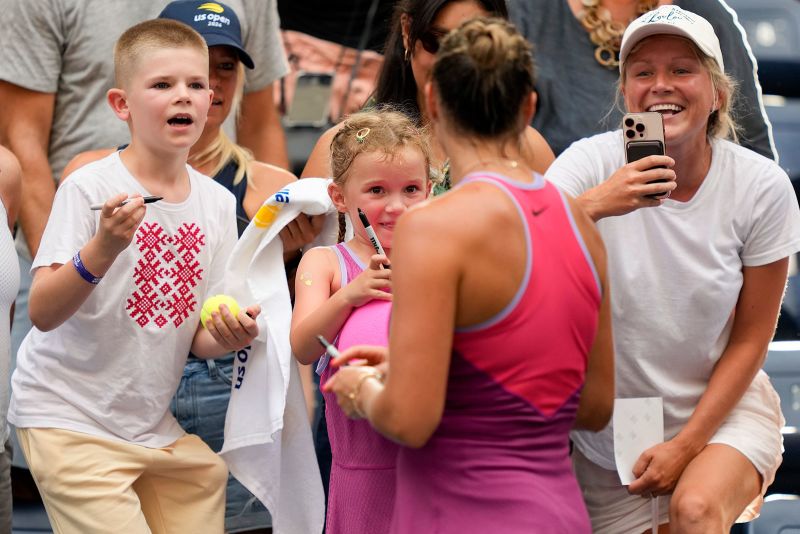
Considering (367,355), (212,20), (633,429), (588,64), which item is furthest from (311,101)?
(367,355)

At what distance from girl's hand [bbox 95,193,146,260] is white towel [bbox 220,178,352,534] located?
340mm

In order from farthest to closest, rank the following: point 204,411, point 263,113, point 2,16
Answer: point 263,113
point 2,16
point 204,411

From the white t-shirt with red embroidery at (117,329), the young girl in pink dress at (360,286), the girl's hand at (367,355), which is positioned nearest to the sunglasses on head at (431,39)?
the young girl in pink dress at (360,286)

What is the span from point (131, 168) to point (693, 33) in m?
1.23

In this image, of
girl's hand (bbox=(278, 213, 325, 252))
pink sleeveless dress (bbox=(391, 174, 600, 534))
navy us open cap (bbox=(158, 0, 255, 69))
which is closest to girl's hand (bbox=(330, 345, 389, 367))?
pink sleeveless dress (bbox=(391, 174, 600, 534))

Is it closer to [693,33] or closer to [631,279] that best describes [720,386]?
[631,279]

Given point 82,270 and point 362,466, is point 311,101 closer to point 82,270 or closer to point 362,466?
point 82,270

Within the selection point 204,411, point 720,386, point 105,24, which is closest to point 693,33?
point 720,386

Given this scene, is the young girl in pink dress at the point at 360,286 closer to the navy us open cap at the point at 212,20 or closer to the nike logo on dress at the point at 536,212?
the nike logo on dress at the point at 536,212

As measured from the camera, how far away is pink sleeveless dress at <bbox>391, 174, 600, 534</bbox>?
1959 mm

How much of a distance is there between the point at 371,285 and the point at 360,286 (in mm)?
27

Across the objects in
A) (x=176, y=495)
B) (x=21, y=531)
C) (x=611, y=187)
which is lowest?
(x=21, y=531)

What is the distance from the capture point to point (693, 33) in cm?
279

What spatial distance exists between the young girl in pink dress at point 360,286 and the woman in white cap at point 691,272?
0.40 metres
